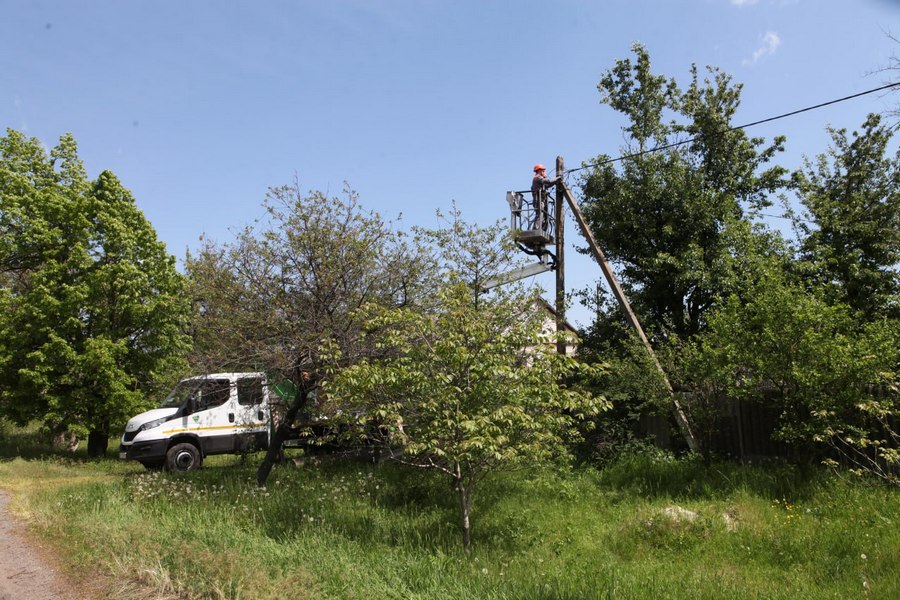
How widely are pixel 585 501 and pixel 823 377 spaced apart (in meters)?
4.06

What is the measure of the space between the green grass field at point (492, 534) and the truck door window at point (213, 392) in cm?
174

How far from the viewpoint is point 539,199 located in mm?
13945

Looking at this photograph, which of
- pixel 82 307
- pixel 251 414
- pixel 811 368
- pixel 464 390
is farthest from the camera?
pixel 82 307

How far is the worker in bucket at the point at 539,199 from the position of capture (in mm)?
13852

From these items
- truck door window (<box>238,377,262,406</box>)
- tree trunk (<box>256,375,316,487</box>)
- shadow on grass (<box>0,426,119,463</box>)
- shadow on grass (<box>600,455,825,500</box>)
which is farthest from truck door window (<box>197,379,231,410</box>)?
shadow on grass (<box>600,455,825,500</box>)

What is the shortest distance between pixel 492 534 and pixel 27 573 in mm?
5557

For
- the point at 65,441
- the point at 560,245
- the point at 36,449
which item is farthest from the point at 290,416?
the point at 65,441

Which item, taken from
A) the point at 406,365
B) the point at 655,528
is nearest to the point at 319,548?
the point at 406,365

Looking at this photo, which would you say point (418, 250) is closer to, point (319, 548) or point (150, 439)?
point (319, 548)

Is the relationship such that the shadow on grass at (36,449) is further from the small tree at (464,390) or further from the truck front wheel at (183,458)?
the small tree at (464,390)

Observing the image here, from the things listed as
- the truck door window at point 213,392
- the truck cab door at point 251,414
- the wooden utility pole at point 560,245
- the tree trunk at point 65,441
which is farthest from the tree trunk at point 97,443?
the wooden utility pole at point 560,245

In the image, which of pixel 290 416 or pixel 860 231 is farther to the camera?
pixel 860 231

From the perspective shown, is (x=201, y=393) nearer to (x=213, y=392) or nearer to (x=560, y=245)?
(x=213, y=392)

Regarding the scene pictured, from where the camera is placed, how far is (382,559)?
6.78m
